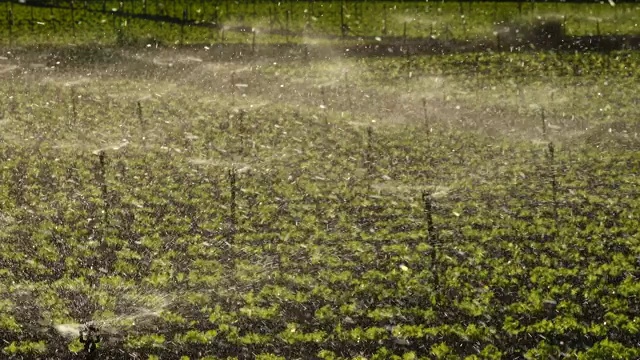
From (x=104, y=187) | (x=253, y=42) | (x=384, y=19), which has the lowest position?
(x=104, y=187)

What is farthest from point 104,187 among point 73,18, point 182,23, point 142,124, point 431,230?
point 73,18

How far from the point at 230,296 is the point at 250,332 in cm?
156

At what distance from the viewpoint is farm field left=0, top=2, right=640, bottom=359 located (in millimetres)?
13789

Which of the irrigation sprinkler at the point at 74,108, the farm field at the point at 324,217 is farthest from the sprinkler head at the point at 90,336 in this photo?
the irrigation sprinkler at the point at 74,108

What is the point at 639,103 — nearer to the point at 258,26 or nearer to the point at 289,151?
the point at 289,151

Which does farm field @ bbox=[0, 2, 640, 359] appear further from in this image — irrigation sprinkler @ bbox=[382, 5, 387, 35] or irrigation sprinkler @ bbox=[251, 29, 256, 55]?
irrigation sprinkler @ bbox=[382, 5, 387, 35]

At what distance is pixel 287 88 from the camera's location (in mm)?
34469

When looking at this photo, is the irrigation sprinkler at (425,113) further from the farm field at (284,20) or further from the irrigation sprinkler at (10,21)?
the irrigation sprinkler at (10,21)

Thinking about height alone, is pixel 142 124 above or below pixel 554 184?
below

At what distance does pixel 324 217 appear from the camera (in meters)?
19.3

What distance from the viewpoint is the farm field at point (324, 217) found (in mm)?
13789

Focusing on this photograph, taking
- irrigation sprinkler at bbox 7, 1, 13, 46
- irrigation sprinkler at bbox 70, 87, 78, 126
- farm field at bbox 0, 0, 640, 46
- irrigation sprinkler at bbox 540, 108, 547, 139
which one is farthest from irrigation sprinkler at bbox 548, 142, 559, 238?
irrigation sprinkler at bbox 7, 1, 13, 46

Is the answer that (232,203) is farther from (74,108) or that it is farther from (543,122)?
(543,122)

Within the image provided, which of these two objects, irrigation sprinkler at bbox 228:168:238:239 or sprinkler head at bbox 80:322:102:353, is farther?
irrigation sprinkler at bbox 228:168:238:239
